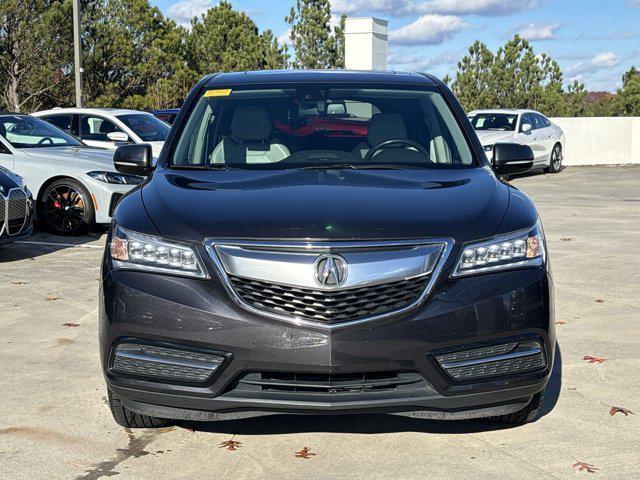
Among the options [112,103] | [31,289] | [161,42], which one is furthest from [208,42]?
[31,289]

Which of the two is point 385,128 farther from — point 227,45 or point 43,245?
point 227,45

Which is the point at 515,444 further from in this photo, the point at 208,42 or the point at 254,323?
the point at 208,42

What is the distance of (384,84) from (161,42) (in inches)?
1203

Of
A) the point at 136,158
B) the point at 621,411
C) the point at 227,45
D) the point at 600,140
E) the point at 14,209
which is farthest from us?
the point at 227,45

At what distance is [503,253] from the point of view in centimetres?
446

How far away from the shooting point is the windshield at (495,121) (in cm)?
2378

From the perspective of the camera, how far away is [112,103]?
109ft

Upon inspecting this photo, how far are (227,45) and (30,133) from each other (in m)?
30.7

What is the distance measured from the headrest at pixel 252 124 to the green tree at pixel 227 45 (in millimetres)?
33861

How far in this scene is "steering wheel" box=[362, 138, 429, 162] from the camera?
18.6 ft

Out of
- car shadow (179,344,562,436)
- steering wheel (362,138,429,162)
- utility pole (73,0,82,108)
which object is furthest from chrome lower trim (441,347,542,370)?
utility pole (73,0,82,108)

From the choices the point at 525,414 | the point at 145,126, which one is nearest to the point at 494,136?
the point at 145,126

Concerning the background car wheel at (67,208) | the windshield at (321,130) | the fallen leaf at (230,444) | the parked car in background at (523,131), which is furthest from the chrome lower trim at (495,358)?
the parked car in background at (523,131)

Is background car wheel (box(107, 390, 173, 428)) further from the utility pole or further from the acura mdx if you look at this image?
the utility pole
